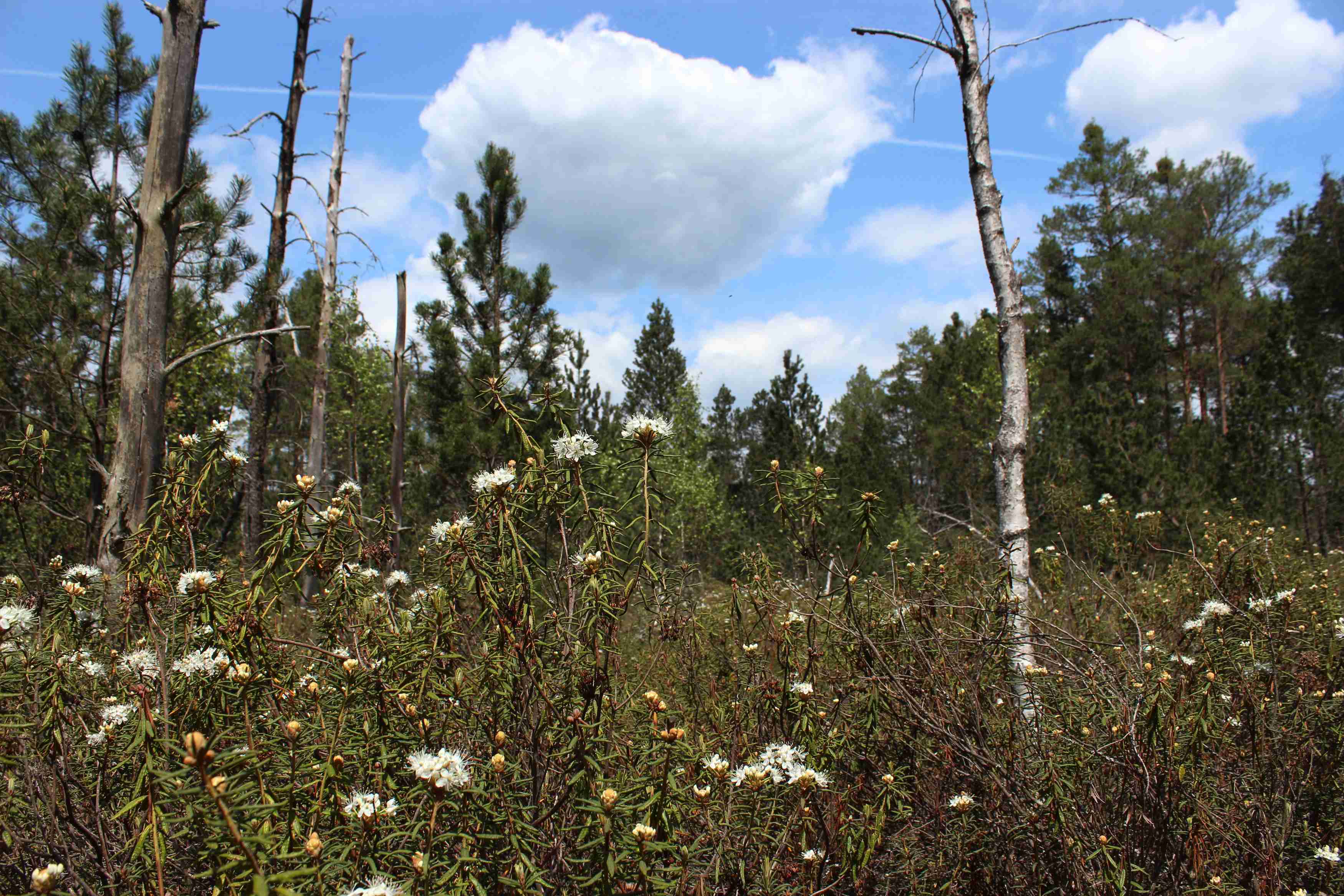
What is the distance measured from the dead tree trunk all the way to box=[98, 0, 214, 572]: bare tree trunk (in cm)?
477

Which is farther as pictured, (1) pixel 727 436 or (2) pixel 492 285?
(1) pixel 727 436

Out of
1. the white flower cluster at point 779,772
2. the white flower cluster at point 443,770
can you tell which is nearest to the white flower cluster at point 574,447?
the white flower cluster at point 443,770

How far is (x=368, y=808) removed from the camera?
155 cm

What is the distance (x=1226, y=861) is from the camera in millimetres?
2379

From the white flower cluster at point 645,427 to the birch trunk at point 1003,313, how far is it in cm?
243

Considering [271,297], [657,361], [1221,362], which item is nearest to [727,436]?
[657,361]

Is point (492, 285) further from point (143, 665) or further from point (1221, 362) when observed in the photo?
point (1221, 362)

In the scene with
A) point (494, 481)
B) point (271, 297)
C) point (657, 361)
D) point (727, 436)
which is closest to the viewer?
point (494, 481)

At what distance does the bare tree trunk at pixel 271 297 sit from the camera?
31.0 feet

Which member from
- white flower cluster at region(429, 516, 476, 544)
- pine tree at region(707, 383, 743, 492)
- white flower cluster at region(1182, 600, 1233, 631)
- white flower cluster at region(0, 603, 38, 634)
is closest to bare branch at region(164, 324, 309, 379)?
white flower cluster at region(0, 603, 38, 634)

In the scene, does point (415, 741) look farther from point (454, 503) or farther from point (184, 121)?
point (454, 503)

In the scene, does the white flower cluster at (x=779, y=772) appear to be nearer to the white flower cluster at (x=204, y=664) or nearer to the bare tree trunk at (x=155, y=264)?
the white flower cluster at (x=204, y=664)

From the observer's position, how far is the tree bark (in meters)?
11.1

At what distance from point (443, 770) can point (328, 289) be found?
11.9m
